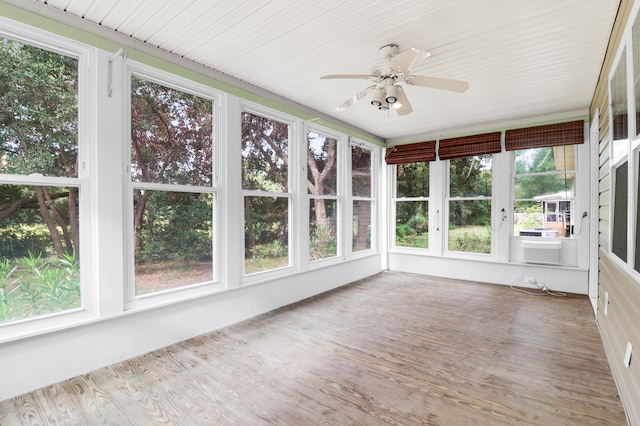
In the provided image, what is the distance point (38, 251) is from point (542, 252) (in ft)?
19.2

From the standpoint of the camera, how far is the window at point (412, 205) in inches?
232

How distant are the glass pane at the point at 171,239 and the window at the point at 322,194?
66.8 inches

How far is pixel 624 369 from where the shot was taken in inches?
77.5

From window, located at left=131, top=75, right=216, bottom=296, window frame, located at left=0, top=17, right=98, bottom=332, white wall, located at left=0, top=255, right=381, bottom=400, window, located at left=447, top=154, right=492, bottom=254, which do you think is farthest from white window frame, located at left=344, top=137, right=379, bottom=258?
window frame, located at left=0, top=17, right=98, bottom=332

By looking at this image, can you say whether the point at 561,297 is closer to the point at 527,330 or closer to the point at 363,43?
the point at 527,330

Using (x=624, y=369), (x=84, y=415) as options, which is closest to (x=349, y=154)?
(x=624, y=369)

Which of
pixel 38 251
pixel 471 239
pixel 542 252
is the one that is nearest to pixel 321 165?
pixel 471 239

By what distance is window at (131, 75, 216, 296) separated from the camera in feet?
8.96

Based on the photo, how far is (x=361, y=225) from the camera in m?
5.70

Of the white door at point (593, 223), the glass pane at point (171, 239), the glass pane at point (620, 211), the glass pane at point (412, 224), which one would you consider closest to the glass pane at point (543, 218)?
the white door at point (593, 223)

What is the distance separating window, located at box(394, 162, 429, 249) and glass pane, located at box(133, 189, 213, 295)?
4.06m

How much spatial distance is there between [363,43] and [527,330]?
3217mm

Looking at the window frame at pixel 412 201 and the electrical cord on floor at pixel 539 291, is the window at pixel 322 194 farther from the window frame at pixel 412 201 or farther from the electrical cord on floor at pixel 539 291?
the electrical cord on floor at pixel 539 291

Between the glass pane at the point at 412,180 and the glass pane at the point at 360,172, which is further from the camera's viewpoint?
the glass pane at the point at 412,180
